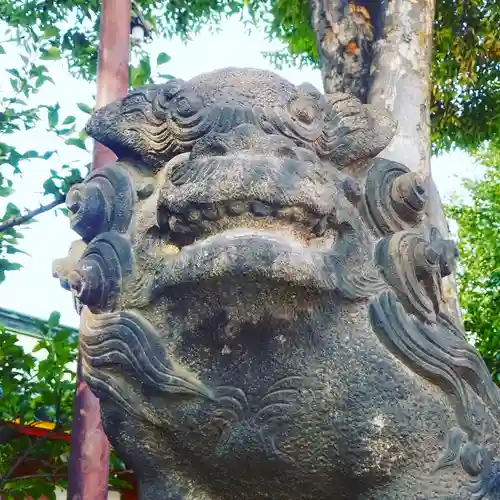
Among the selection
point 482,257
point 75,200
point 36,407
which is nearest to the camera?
point 75,200

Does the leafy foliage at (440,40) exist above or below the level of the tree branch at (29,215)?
above

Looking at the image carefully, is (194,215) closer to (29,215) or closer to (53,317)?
(29,215)

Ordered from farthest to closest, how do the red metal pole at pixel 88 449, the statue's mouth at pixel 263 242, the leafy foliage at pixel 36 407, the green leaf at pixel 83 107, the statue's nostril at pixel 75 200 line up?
the leafy foliage at pixel 36 407, the green leaf at pixel 83 107, the red metal pole at pixel 88 449, the statue's nostril at pixel 75 200, the statue's mouth at pixel 263 242

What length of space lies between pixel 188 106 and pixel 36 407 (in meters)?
2.07

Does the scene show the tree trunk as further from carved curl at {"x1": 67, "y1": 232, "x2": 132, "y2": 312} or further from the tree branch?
the tree branch

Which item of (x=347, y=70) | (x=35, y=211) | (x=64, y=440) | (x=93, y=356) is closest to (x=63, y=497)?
(x=64, y=440)

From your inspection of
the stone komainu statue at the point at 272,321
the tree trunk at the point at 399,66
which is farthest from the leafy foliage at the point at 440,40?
the stone komainu statue at the point at 272,321

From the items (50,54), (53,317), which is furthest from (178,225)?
(53,317)

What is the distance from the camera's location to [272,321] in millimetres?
1104

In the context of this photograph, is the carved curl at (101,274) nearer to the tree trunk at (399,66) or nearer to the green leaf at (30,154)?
the tree trunk at (399,66)

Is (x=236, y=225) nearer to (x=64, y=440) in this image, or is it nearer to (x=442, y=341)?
(x=442, y=341)

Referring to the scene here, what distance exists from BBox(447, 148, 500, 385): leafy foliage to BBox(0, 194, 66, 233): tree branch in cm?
333

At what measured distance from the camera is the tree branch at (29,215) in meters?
2.79

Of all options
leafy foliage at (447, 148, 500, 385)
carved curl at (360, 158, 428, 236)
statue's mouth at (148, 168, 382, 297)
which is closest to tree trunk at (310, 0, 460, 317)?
carved curl at (360, 158, 428, 236)
